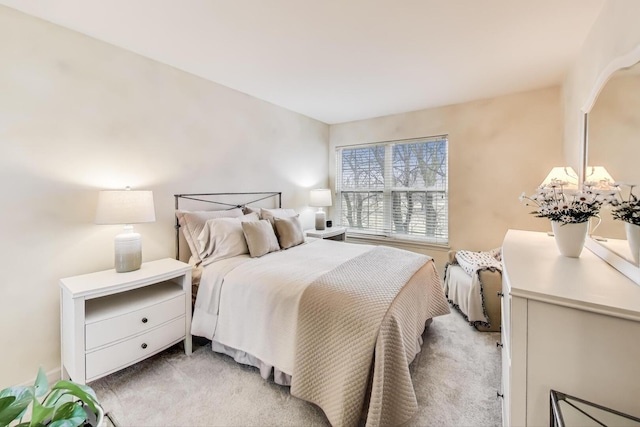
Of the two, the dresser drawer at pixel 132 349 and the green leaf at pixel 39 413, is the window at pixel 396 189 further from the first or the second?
the green leaf at pixel 39 413

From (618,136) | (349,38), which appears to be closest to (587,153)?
(618,136)

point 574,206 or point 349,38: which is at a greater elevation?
point 349,38

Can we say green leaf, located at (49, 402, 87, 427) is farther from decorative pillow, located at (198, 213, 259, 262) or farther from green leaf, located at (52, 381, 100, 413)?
decorative pillow, located at (198, 213, 259, 262)

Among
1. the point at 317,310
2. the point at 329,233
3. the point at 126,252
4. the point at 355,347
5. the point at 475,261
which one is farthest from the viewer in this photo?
the point at 329,233

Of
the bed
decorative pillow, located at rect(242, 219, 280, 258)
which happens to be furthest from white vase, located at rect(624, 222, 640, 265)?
decorative pillow, located at rect(242, 219, 280, 258)

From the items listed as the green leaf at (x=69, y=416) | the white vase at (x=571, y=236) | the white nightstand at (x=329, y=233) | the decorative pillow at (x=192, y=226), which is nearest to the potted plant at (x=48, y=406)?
the green leaf at (x=69, y=416)

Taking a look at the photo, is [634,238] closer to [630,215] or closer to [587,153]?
[630,215]

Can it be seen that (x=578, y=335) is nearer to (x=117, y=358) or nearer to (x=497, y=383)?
(x=497, y=383)

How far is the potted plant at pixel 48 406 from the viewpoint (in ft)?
2.06

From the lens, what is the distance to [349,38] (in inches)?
80.9

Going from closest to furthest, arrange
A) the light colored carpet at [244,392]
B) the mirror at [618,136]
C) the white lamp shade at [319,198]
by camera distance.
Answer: the mirror at [618,136] < the light colored carpet at [244,392] < the white lamp shade at [319,198]

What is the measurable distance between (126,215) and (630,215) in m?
2.72

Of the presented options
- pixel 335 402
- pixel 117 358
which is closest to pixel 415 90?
pixel 335 402

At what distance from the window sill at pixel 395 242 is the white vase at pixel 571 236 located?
7.74 ft
